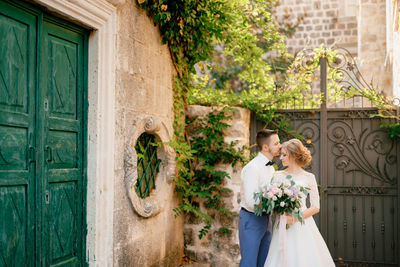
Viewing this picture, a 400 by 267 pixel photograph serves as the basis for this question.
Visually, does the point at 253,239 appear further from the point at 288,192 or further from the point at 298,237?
the point at 288,192

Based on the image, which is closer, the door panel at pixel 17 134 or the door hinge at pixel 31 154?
the door panel at pixel 17 134

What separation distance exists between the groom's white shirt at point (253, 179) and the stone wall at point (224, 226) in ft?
4.83

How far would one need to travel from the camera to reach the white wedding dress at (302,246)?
3.78 m

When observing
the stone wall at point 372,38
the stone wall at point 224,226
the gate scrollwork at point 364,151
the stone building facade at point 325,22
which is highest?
the stone building facade at point 325,22

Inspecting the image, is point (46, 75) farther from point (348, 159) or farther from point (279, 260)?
point (348, 159)

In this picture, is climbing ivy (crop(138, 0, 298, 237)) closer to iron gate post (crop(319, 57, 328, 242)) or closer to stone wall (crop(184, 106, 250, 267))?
stone wall (crop(184, 106, 250, 267))

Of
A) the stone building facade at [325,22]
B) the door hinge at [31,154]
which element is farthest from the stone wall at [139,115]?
the stone building facade at [325,22]

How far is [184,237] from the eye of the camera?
562 cm

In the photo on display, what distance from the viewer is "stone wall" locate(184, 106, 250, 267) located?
5.46 metres

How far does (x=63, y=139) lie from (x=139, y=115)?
102cm

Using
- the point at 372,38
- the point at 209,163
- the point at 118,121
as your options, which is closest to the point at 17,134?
the point at 118,121

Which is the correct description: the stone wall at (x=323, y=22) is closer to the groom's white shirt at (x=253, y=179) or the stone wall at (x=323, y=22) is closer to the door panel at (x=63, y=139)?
the groom's white shirt at (x=253, y=179)

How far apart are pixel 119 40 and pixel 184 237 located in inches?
115

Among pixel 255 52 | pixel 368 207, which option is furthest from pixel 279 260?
pixel 255 52
